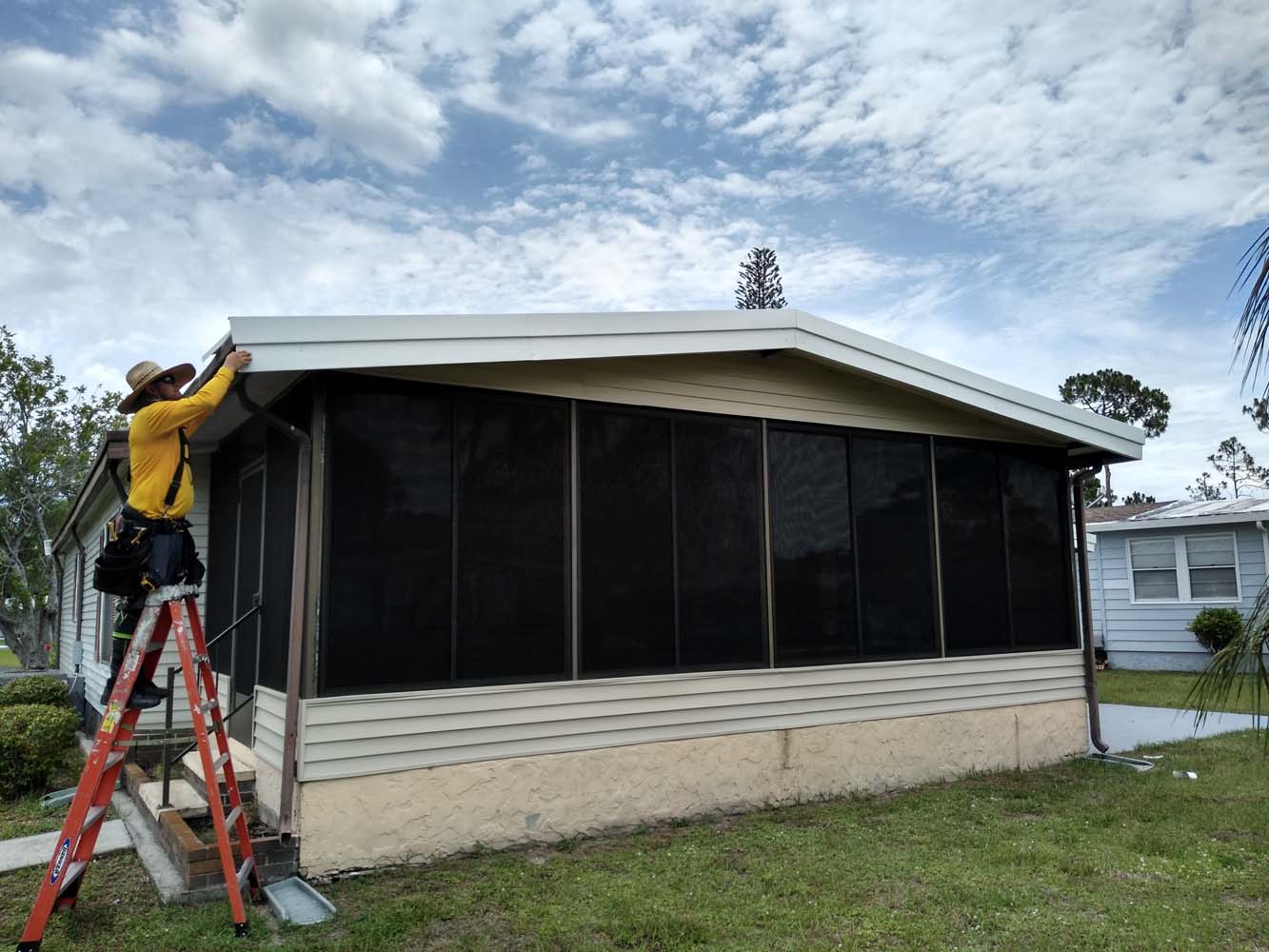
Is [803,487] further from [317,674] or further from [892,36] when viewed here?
[892,36]

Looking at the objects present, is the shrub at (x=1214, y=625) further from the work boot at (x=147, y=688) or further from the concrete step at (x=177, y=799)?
the work boot at (x=147, y=688)

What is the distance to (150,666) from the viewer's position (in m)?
4.11

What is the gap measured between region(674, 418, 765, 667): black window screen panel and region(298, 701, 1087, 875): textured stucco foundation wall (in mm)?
625

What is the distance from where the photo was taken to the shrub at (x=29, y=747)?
21.3 ft

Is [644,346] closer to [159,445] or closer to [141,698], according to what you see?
[159,445]

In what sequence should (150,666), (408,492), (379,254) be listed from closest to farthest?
(150,666)
(408,492)
(379,254)

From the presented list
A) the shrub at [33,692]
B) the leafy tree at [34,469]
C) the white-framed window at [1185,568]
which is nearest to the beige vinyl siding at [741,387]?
the shrub at [33,692]

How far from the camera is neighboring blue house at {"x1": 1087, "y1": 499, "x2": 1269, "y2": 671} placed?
14.5 metres

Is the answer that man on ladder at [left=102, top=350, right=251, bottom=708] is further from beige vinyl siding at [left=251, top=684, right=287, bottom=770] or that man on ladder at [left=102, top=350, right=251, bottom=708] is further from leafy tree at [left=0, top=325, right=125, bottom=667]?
leafy tree at [left=0, top=325, right=125, bottom=667]

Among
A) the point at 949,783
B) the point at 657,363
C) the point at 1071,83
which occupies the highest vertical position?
the point at 1071,83

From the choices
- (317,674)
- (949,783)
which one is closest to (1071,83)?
(949,783)

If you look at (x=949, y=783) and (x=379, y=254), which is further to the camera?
(x=379, y=254)

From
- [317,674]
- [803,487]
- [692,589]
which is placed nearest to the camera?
[317,674]

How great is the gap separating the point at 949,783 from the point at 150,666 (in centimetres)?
536
